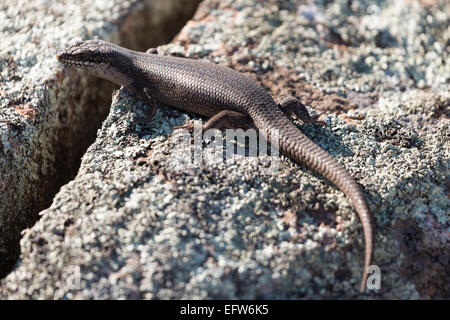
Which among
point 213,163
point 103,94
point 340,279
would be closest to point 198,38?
point 103,94

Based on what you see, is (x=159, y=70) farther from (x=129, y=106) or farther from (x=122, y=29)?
(x=122, y=29)

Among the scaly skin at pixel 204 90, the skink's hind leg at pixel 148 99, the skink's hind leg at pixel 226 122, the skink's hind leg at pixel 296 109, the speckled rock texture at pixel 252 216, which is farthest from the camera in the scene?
the skink's hind leg at pixel 148 99

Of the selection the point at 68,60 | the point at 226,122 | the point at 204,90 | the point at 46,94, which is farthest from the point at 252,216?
the point at 68,60

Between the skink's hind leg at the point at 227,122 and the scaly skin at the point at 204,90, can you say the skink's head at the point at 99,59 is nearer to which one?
the scaly skin at the point at 204,90

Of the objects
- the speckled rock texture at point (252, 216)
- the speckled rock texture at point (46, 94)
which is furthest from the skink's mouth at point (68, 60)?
the speckled rock texture at point (252, 216)

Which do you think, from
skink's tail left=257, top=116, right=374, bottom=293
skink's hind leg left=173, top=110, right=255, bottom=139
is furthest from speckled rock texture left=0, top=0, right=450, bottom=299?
skink's hind leg left=173, top=110, right=255, bottom=139

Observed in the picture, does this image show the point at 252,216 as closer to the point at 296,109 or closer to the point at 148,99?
the point at 296,109
